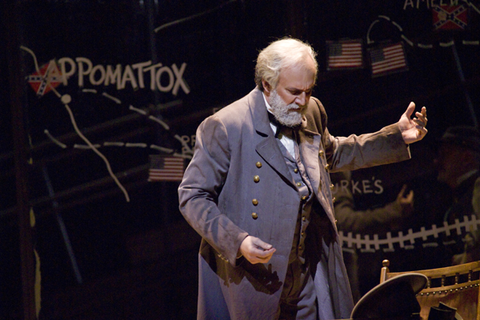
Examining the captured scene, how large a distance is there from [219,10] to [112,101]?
99cm

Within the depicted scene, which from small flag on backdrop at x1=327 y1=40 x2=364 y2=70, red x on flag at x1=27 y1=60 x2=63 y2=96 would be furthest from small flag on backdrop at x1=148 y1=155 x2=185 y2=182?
small flag on backdrop at x1=327 y1=40 x2=364 y2=70

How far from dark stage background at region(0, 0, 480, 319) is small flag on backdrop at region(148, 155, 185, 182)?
0.04 metres

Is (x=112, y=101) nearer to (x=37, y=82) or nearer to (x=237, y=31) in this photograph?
(x=37, y=82)

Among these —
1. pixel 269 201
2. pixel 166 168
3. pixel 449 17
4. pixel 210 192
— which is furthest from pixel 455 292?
pixel 166 168

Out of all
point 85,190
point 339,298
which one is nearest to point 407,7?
point 339,298

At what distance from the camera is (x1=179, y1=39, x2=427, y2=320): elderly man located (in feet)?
6.86

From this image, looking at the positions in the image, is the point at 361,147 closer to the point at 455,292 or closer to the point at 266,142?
the point at 266,142

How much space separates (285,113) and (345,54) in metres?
1.41

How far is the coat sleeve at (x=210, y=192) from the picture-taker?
200cm

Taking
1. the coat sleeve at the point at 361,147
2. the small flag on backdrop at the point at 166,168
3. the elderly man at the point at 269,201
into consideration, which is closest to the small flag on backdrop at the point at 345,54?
the coat sleeve at the point at 361,147

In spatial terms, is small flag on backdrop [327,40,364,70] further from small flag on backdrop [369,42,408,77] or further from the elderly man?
the elderly man

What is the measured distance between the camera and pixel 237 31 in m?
3.41

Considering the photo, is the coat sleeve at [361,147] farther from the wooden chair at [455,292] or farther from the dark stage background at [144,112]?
the dark stage background at [144,112]

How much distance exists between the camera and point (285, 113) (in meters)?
2.15
